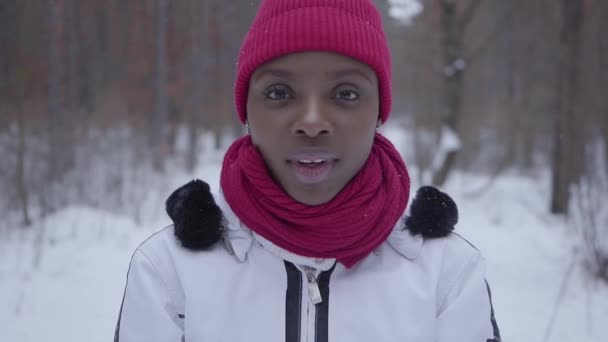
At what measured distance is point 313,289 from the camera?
4.03 ft

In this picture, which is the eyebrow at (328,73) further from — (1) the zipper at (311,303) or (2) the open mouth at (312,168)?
(1) the zipper at (311,303)

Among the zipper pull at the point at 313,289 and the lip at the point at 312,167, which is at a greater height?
the lip at the point at 312,167

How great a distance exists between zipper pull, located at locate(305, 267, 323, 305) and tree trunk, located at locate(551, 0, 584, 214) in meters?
4.69

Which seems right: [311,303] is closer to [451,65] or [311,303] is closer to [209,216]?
[209,216]

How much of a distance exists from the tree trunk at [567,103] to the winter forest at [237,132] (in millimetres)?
27

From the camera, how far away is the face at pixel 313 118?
1.14 m

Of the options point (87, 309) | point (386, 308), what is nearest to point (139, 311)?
point (386, 308)

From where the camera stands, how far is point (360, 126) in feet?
3.88

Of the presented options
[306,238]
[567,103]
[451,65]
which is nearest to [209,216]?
[306,238]

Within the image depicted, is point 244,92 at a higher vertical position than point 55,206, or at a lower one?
higher

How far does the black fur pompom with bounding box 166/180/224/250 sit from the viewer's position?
1.24m

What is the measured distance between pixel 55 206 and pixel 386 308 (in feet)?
19.4

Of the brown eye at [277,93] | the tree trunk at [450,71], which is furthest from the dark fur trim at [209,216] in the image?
the tree trunk at [450,71]

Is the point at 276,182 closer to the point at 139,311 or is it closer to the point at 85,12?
the point at 139,311
